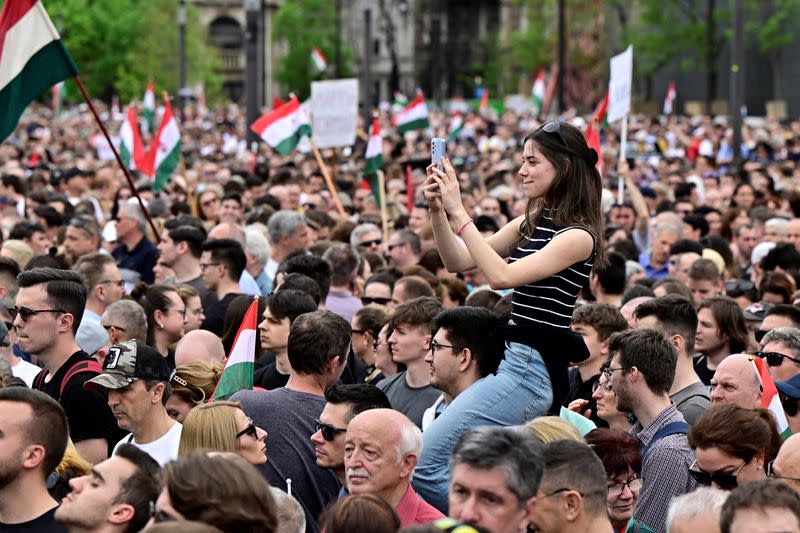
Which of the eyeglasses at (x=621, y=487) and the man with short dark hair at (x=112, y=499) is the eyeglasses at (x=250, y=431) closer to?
the man with short dark hair at (x=112, y=499)

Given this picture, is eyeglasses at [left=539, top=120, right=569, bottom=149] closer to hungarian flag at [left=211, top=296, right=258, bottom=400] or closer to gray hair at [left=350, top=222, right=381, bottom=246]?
hungarian flag at [left=211, top=296, right=258, bottom=400]

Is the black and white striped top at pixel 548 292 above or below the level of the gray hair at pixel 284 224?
above

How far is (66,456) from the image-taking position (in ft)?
19.4

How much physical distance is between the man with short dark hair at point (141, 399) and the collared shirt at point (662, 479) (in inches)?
80.7

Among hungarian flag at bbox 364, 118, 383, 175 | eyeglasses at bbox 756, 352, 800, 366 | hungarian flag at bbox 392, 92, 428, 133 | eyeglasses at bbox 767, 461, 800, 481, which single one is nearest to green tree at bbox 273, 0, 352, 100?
hungarian flag at bbox 392, 92, 428, 133

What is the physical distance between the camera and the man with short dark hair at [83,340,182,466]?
6438 mm

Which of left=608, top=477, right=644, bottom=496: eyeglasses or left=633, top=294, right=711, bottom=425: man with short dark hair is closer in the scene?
left=608, top=477, right=644, bottom=496: eyeglasses

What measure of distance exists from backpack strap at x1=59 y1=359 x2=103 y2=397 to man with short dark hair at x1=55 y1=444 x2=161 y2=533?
88.2 inches

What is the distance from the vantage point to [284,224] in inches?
480

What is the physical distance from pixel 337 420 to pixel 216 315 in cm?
417

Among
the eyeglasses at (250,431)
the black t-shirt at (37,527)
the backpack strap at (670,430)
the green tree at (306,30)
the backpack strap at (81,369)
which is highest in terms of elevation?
the eyeglasses at (250,431)

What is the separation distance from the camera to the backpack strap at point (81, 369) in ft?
23.4

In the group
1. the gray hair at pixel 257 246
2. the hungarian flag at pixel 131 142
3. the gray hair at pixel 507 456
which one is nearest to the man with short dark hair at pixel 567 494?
the gray hair at pixel 507 456

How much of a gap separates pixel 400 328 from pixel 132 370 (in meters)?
1.61
